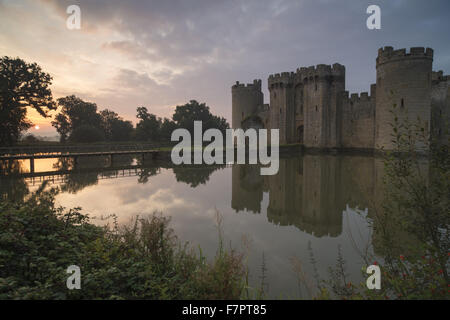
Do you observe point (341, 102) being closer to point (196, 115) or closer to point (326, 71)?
point (326, 71)

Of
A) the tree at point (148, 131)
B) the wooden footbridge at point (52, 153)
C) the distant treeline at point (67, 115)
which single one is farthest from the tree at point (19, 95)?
the tree at point (148, 131)

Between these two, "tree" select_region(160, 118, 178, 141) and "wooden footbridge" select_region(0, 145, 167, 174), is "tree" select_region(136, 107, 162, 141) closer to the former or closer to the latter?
"tree" select_region(160, 118, 178, 141)

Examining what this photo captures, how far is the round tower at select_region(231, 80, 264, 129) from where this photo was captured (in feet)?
118

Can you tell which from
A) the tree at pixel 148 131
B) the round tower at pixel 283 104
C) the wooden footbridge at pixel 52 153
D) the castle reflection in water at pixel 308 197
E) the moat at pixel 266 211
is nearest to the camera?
the moat at pixel 266 211

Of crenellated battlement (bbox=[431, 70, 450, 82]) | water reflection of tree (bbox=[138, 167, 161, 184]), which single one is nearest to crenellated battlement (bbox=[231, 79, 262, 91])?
crenellated battlement (bbox=[431, 70, 450, 82])

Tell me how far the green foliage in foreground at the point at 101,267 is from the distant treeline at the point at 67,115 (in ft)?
105

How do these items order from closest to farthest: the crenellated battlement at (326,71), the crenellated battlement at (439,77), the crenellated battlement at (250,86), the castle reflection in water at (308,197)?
1. the castle reflection in water at (308,197)
2. the crenellated battlement at (439,77)
3. the crenellated battlement at (326,71)
4. the crenellated battlement at (250,86)

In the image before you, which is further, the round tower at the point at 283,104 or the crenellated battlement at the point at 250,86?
the crenellated battlement at the point at 250,86

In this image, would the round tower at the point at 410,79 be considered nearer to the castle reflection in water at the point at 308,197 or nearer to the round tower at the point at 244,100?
the castle reflection in water at the point at 308,197

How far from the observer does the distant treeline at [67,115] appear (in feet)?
93.4

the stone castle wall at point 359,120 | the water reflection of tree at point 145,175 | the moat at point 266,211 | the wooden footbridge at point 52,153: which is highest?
the stone castle wall at point 359,120

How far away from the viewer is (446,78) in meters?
23.6

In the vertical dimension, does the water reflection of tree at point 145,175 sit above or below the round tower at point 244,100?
below
